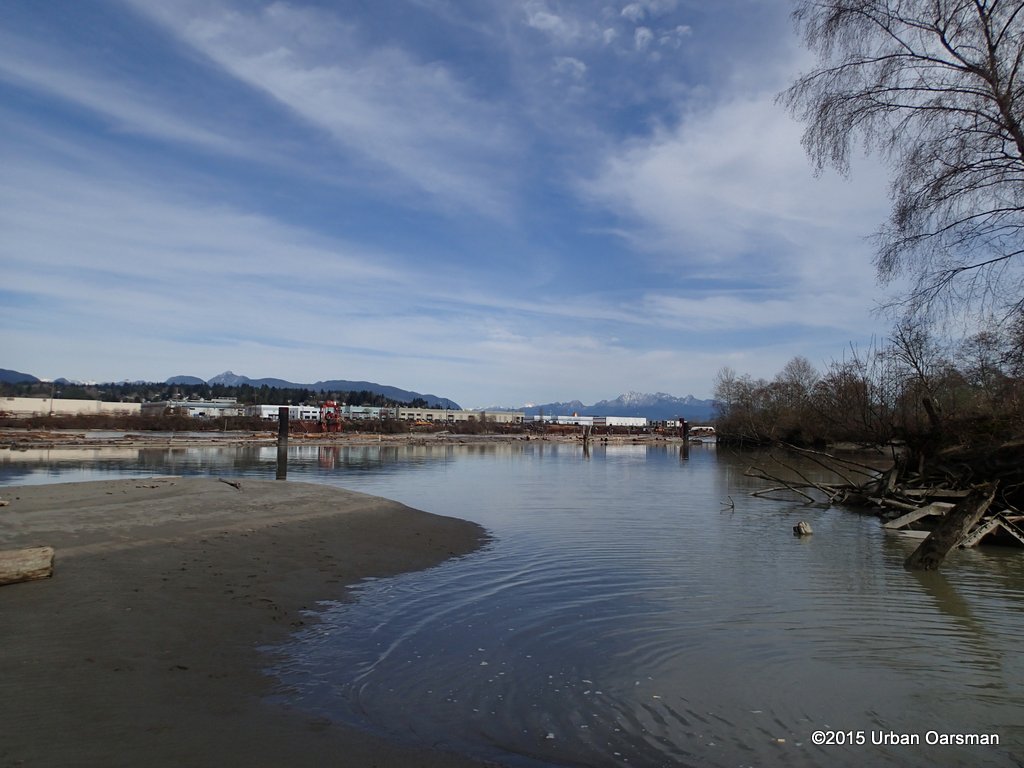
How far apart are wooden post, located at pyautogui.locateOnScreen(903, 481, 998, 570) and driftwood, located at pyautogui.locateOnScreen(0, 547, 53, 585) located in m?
15.3

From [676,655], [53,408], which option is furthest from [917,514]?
[53,408]

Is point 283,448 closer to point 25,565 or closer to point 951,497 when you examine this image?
point 25,565

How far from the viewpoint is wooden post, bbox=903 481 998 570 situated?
12.9 m

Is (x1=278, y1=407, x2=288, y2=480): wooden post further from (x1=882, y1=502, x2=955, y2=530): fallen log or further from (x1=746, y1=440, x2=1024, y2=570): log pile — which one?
(x1=882, y1=502, x2=955, y2=530): fallen log

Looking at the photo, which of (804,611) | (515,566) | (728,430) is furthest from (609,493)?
(728,430)

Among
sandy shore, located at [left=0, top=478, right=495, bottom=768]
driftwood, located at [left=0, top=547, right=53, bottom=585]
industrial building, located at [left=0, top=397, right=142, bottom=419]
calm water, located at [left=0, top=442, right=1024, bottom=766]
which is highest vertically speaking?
industrial building, located at [left=0, top=397, right=142, bottom=419]

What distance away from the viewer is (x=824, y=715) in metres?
6.11

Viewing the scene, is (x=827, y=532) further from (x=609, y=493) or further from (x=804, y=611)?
(x=609, y=493)

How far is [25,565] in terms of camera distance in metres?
7.98

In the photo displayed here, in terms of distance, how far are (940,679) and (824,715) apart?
2071 mm

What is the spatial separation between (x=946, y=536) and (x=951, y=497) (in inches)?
300

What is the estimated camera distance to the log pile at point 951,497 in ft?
43.3

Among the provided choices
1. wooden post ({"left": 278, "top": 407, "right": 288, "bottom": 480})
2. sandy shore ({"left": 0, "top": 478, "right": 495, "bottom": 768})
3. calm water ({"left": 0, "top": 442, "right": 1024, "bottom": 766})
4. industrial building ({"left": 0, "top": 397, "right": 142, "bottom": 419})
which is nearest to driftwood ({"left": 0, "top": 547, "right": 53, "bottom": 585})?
sandy shore ({"left": 0, "top": 478, "right": 495, "bottom": 768})

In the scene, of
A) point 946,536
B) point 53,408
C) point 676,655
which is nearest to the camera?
point 676,655
